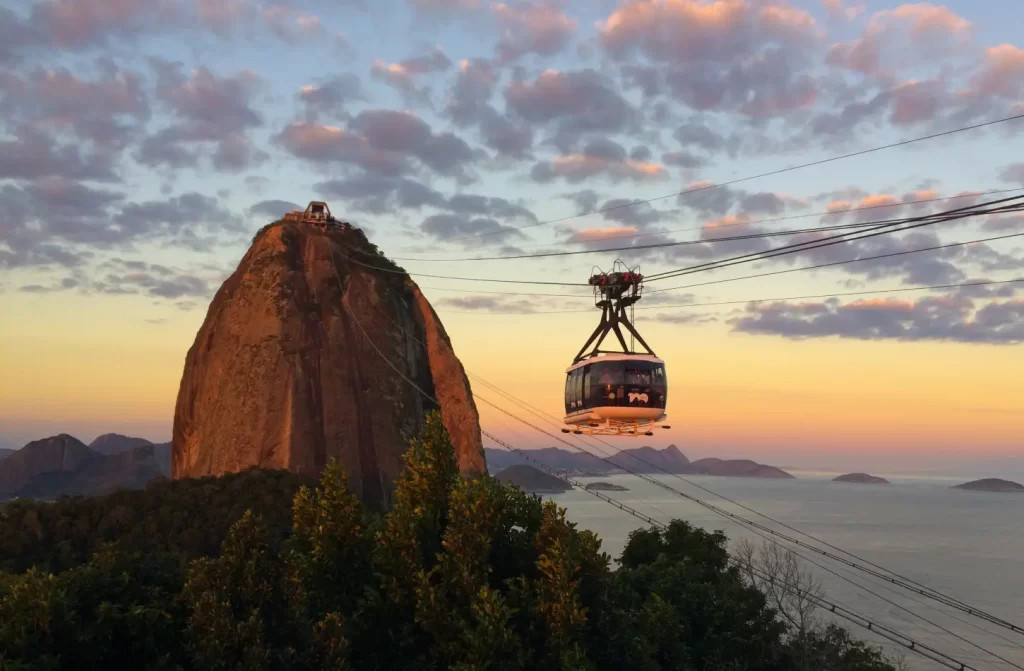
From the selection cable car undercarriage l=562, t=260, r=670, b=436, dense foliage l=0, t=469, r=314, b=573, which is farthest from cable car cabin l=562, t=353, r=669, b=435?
dense foliage l=0, t=469, r=314, b=573

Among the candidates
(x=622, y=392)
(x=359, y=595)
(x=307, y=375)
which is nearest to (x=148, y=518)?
(x=307, y=375)

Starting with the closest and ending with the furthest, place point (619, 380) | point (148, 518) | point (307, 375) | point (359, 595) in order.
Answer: point (359, 595) → point (619, 380) → point (148, 518) → point (307, 375)

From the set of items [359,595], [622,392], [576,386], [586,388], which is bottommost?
[359,595]

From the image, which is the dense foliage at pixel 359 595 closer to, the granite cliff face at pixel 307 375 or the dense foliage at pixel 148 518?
the dense foliage at pixel 148 518

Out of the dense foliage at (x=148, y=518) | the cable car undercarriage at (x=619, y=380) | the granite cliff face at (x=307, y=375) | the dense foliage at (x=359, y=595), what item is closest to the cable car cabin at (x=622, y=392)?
the cable car undercarriage at (x=619, y=380)

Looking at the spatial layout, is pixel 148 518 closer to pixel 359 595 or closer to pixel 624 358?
pixel 624 358

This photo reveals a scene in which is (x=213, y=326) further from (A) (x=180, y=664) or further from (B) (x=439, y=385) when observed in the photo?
(A) (x=180, y=664)
